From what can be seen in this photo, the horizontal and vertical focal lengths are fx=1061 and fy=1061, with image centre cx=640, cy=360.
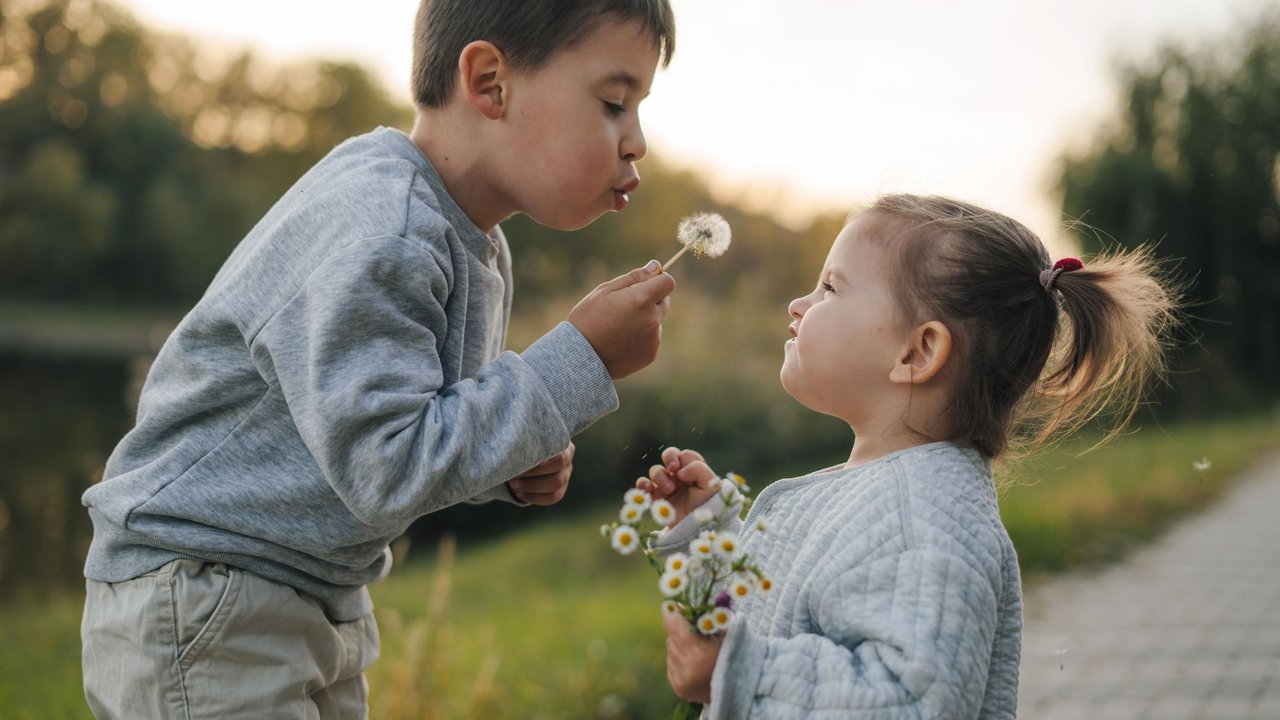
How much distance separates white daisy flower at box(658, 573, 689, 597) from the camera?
1.32 m

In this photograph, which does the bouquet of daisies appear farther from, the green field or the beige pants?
the green field

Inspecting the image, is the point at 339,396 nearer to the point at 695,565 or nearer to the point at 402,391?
the point at 402,391

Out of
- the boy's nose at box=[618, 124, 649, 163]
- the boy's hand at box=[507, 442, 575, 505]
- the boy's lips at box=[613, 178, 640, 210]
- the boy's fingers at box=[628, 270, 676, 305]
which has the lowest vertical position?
the boy's hand at box=[507, 442, 575, 505]

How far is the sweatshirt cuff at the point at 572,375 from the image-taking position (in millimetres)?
1598

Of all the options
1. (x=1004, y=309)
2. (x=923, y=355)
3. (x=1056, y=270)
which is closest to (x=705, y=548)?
(x=923, y=355)

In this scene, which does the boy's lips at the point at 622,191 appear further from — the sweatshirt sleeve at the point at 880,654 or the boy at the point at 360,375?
the sweatshirt sleeve at the point at 880,654

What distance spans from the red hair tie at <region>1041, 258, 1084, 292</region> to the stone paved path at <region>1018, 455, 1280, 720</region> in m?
1.99

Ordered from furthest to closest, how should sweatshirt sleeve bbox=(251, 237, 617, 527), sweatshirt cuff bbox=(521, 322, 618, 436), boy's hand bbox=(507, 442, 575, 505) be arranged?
boy's hand bbox=(507, 442, 575, 505)
sweatshirt cuff bbox=(521, 322, 618, 436)
sweatshirt sleeve bbox=(251, 237, 617, 527)

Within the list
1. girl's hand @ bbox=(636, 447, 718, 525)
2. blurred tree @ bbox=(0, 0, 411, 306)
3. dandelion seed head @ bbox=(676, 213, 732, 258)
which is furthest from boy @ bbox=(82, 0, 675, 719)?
blurred tree @ bbox=(0, 0, 411, 306)

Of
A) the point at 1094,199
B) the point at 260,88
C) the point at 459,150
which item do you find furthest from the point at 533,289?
the point at 260,88

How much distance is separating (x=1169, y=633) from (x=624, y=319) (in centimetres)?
433

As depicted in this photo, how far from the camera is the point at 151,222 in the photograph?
25.5 m

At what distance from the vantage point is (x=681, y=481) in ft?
6.24

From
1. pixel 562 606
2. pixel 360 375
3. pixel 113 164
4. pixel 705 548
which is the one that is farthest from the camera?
pixel 113 164
